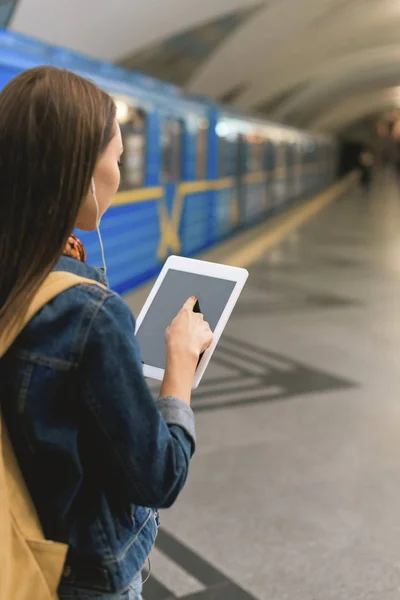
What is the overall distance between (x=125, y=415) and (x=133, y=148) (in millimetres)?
6806

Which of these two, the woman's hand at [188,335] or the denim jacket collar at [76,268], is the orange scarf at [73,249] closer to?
the denim jacket collar at [76,268]

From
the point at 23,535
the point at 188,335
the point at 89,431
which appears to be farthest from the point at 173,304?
the point at 23,535

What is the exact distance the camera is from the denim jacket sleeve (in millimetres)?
1055

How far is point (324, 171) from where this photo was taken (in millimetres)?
29844

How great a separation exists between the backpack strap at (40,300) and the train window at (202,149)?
948 cm

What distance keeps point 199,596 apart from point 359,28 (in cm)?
1673

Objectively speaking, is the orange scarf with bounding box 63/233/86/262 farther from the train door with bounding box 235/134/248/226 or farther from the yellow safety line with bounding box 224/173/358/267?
the train door with bounding box 235/134/248/226

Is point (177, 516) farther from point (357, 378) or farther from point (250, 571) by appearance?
point (357, 378)

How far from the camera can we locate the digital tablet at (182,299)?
1.42 m

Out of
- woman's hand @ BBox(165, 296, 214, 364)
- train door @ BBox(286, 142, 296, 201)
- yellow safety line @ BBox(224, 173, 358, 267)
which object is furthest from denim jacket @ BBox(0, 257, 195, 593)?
train door @ BBox(286, 142, 296, 201)

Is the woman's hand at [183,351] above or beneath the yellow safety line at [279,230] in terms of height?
above

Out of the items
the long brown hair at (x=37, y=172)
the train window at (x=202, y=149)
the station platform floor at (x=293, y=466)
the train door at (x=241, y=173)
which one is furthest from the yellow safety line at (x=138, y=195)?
the long brown hair at (x=37, y=172)

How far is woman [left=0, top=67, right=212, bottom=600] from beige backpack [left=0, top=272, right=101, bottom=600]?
2 cm

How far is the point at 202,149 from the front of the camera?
10.7m
